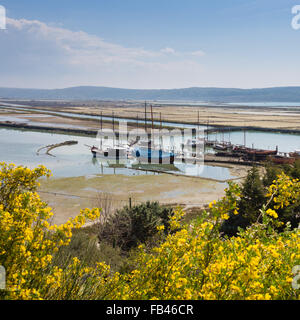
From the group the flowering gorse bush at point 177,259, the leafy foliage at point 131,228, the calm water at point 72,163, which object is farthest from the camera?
the calm water at point 72,163

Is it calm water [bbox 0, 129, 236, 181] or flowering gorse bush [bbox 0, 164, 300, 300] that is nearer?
flowering gorse bush [bbox 0, 164, 300, 300]

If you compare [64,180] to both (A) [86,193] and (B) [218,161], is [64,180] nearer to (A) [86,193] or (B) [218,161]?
(A) [86,193]

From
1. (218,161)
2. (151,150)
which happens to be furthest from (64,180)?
(218,161)

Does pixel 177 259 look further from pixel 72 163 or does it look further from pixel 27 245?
pixel 72 163

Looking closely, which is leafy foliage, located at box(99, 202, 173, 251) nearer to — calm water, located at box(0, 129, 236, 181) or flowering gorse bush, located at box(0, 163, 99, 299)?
flowering gorse bush, located at box(0, 163, 99, 299)

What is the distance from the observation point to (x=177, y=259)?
3326 millimetres

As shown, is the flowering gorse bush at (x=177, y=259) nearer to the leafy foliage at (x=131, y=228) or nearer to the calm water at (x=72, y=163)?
the leafy foliage at (x=131, y=228)

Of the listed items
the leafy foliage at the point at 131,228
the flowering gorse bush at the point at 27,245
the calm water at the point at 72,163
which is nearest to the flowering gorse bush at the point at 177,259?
the flowering gorse bush at the point at 27,245

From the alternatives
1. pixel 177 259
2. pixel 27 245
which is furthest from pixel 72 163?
pixel 177 259

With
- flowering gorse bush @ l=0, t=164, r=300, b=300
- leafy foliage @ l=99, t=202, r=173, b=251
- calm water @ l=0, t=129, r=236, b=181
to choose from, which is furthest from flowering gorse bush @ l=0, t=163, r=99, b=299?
calm water @ l=0, t=129, r=236, b=181

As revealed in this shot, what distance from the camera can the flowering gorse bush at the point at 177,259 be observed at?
2797mm

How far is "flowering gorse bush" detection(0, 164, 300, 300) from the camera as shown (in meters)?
2.80

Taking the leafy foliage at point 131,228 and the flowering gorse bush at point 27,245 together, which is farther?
the leafy foliage at point 131,228

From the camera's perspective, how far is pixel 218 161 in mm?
43875
